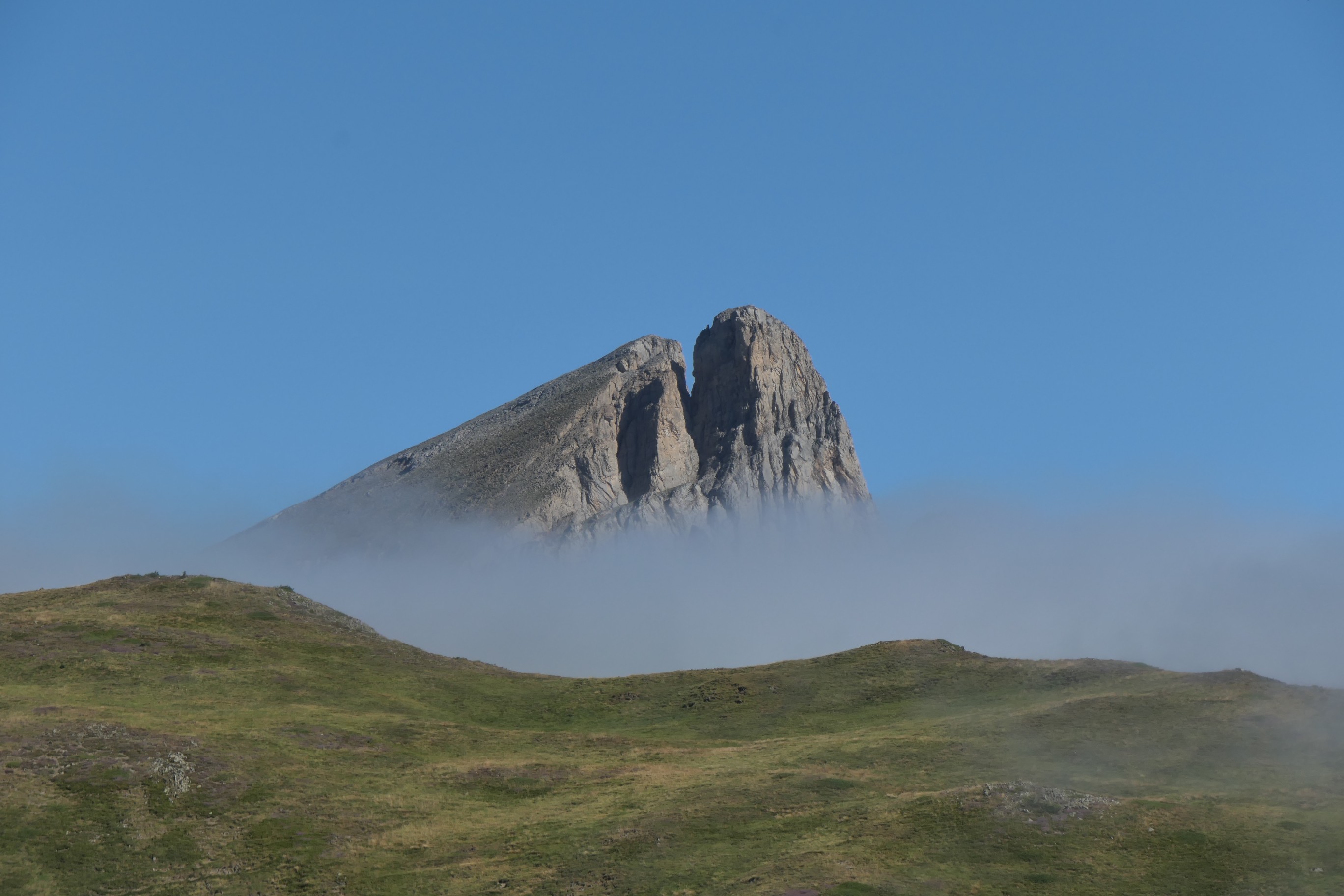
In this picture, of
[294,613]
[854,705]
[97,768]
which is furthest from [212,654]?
[854,705]

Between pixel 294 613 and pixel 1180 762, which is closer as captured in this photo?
pixel 1180 762

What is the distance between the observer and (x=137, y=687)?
103 meters

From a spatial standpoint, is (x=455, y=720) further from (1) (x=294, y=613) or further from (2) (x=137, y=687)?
(1) (x=294, y=613)

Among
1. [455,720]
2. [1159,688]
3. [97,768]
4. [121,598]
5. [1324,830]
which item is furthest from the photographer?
[121,598]

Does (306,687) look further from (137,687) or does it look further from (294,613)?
(294,613)

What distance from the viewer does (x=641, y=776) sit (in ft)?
285

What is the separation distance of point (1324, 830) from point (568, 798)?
42840mm

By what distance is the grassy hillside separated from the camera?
67688mm

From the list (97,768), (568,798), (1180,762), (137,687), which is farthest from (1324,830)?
(137,687)

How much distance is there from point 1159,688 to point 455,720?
54.7 meters

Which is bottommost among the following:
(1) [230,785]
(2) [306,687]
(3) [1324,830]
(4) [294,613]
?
(3) [1324,830]

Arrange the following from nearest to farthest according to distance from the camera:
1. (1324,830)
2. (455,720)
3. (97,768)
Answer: (1324,830) < (97,768) < (455,720)

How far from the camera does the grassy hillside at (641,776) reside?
6769 centimetres

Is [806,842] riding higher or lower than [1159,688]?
lower
